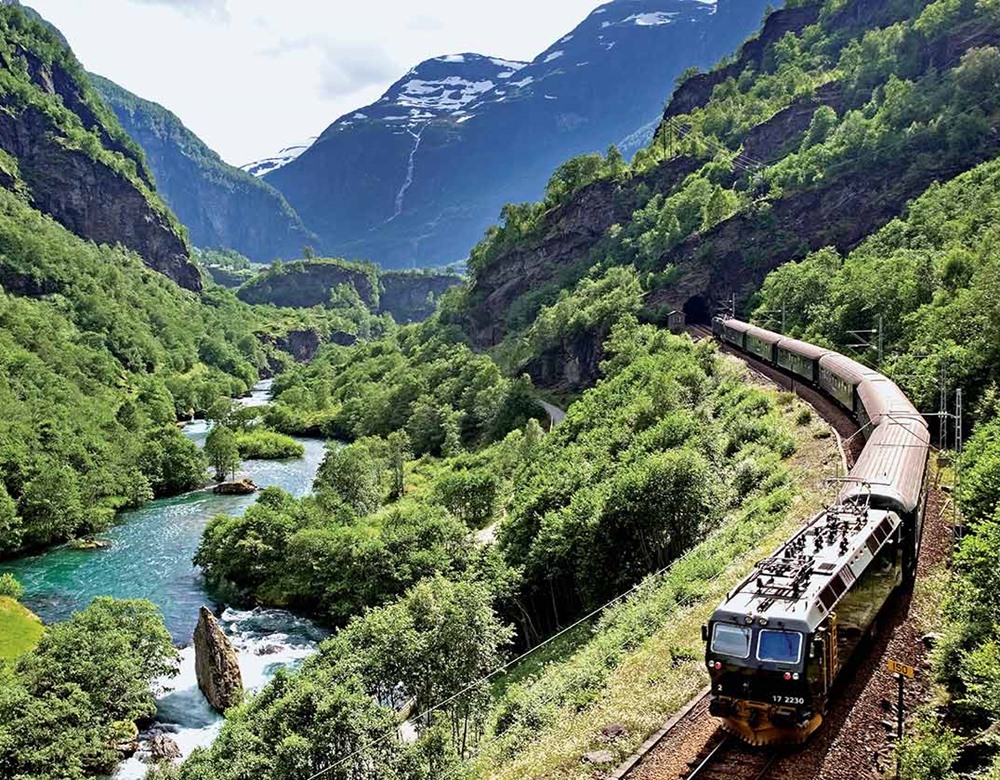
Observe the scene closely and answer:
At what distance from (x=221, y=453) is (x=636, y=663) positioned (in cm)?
7566

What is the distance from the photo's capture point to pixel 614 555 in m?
37.9

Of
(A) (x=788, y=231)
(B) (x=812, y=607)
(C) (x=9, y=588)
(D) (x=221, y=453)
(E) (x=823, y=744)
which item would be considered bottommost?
(C) (x=9, y=588)

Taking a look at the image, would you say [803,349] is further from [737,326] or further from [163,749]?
[163,749]

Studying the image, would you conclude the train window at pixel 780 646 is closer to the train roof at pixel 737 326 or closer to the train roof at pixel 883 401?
the train roof at pixel 883 401

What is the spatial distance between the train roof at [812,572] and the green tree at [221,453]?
79990mm

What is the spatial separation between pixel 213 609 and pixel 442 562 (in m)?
18.6

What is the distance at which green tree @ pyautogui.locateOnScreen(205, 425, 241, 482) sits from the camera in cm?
8846

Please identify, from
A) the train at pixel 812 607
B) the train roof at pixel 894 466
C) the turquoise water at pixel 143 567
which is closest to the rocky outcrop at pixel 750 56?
the turquoise water at pixel 143 567

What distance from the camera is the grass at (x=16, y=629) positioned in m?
44.1

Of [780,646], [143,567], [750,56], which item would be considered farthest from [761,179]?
[780,646]

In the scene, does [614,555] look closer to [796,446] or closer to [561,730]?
[796,446]

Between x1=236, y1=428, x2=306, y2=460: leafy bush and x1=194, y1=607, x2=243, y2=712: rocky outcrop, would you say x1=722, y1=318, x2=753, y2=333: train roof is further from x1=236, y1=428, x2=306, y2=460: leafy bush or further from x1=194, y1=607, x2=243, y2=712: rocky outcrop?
x1=236, y1=428, x2=306, y2=460: leafy bush

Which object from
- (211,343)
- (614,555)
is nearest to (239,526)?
(614,555)

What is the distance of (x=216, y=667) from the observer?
41.1 metres
